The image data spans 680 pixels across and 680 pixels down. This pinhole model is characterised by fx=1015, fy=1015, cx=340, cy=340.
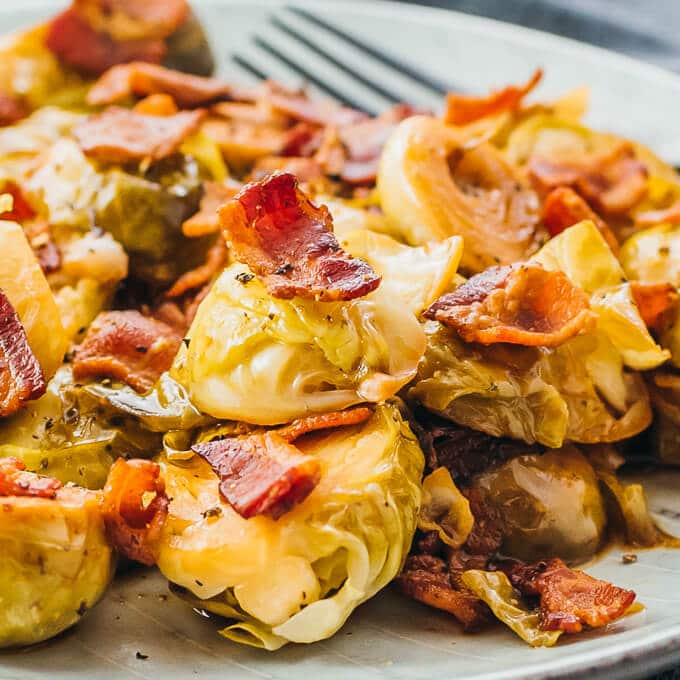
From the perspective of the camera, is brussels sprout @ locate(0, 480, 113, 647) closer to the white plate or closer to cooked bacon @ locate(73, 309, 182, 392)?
the white plate

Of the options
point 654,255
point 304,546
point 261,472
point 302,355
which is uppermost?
point 654,255

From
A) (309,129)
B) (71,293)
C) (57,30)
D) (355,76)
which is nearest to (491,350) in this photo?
(71,293)

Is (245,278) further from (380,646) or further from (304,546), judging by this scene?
(380,646)

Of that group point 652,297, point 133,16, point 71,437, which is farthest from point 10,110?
point 652,297

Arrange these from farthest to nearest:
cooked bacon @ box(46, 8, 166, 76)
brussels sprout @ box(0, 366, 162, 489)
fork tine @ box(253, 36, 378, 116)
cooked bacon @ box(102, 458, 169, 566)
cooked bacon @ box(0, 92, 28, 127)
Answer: fork tine @ box(253, 36, 378, 116), cooked bacon @ box(46, 8, 166, 76), cooked bacon @ box(0, 92, 28, 127), brussels sprout @ box(0, 366, 162, 489), cooked bacon @ box(102, 458, 169, 566)

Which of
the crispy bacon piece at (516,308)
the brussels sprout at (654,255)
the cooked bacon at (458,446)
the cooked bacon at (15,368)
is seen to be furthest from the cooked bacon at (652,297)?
the cooked bacon at (15,368)

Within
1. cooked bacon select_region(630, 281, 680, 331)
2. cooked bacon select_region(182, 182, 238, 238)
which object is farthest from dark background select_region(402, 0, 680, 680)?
cooked bacon select_region(182, 182, 238, 238)

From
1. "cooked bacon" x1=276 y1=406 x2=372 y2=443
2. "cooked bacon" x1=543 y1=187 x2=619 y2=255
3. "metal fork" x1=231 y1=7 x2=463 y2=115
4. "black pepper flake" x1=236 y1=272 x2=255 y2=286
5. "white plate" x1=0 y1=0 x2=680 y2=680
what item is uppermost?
"cooked bacon" x1=543 y1=187 x2=619 y2=255

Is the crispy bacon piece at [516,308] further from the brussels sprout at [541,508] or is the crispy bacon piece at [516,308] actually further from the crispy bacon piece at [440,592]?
the crispy bacon piece at [440,592]
